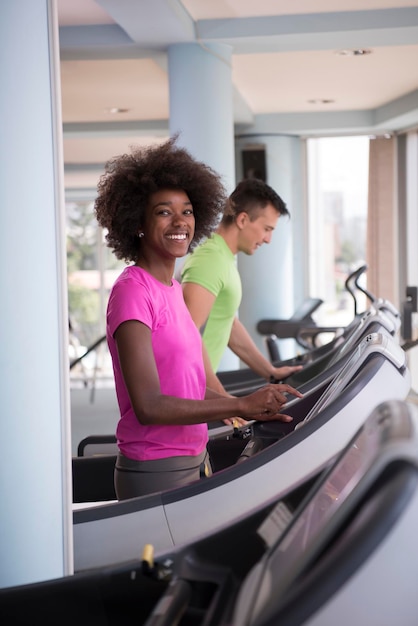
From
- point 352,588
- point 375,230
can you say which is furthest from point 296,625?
point 375,230

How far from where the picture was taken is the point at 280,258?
795cm

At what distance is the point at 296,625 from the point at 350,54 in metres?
5.12

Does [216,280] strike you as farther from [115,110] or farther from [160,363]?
[115,110]

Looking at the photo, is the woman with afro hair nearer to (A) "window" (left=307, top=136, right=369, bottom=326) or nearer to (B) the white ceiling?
(B) the white ceiling

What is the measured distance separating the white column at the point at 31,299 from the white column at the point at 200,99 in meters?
3.42

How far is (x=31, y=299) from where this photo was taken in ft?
4.24

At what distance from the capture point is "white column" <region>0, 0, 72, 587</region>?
4.17ft

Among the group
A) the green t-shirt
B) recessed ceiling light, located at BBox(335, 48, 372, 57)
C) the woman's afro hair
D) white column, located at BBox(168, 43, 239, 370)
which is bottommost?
the green t-shirt

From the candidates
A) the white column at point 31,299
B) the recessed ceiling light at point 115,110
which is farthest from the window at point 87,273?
the white column at point 31,299

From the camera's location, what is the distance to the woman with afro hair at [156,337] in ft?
5.41

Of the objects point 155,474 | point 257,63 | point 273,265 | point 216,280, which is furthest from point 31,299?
point 273,265

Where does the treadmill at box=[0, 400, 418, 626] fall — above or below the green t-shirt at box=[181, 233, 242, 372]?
below

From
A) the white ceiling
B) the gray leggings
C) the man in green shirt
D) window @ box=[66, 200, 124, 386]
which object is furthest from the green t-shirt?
window @ box=[66, 200, 124, 386]

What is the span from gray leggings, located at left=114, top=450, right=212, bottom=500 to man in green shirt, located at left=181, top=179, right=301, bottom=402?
552 mm
